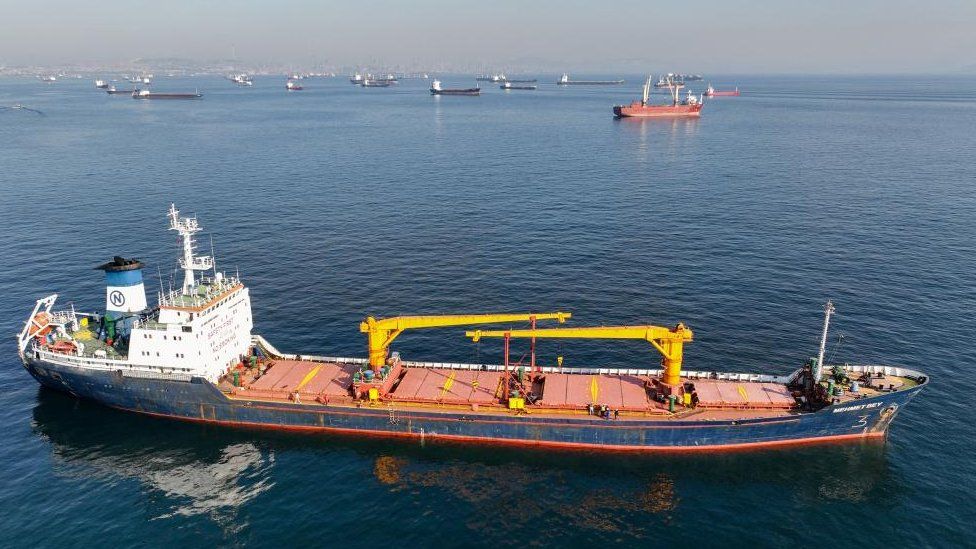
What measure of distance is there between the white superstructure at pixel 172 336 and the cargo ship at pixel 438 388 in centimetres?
13

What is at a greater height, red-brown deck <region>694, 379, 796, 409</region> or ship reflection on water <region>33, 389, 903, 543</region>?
red-brown deck <region>694, 379, 796, 409</region>

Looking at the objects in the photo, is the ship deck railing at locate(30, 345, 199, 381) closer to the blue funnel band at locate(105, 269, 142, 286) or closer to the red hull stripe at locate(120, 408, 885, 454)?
the blue funnel band at locate(105, 269, 142, 286)

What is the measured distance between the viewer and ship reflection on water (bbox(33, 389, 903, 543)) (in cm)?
3538

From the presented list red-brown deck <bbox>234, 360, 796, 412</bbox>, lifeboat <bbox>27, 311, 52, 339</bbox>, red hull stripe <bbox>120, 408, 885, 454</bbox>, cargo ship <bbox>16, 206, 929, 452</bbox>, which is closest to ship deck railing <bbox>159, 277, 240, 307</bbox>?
cargo ship <bbox>16, 206, 929, 452</bbox>

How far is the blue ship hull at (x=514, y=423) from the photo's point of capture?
40188mm

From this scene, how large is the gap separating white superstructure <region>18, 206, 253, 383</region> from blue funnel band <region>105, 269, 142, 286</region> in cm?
261

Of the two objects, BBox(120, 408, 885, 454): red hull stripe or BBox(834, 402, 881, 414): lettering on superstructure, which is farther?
BBox(120, 408, 885, 454): red hull stripe

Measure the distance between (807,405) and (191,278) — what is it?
47849 mm

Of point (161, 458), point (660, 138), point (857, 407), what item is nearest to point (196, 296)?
point (161, 458)

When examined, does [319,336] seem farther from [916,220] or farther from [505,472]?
[916,220]

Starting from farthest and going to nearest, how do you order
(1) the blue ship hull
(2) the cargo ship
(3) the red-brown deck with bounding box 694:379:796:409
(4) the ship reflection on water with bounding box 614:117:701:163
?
(4) the ship reflection on water with bounding box 614:117:701:163
(3) the red-brown deck with bounding box 694:379:796:409
(2) the cargo ship
(1) the blue ship hull

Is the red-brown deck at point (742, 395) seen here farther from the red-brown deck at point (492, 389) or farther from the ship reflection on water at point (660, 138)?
the ship reflection on water at point (660, 138)

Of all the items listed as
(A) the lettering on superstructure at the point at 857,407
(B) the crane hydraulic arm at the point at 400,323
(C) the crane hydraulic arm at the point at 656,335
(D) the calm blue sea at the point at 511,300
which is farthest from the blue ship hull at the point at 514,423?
(B) the crane hydraulic arm at the point at 400,323

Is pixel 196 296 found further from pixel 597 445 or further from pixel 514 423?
pixel 597 445
